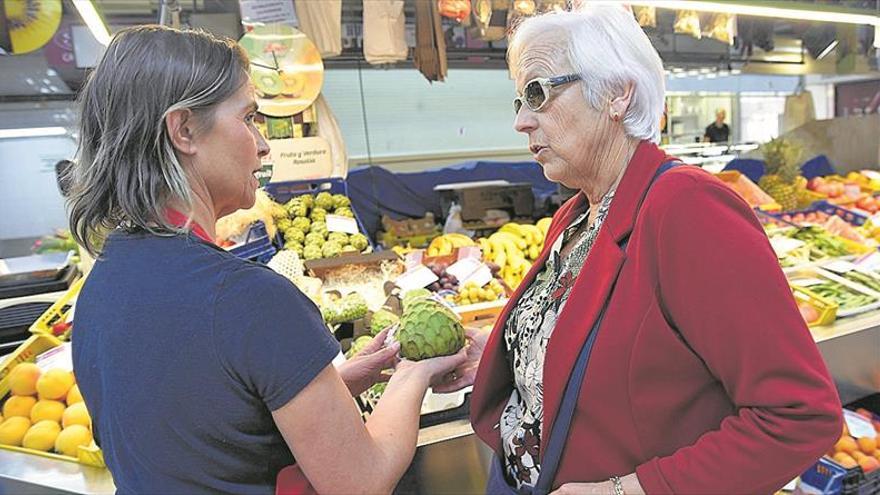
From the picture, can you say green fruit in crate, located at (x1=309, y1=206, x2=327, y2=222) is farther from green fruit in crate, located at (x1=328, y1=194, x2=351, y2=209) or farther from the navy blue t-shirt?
the navy blue t-shirt

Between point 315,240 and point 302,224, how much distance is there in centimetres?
23

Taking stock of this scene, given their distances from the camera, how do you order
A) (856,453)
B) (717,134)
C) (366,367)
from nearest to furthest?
(366,367) < (856,453) < (717,134)

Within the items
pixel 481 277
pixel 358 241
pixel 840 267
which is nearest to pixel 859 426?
pixel 840 267

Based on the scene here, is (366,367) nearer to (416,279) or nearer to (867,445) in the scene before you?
(416,279)

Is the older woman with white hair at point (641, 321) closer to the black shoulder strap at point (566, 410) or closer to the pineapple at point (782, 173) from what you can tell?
the black shoulder strap at point (566, 410)

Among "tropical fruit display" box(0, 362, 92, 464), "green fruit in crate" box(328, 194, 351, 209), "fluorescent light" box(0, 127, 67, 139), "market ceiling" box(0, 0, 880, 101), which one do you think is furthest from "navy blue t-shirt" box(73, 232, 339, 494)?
"fluorescent light" box(0, 127, 67, 139)

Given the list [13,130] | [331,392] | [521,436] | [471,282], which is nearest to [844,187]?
[471,282]

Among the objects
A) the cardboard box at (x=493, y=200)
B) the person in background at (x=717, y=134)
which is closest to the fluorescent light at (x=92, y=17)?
the cardboard box at (x=493, y=200)

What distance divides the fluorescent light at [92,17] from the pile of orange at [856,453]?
3585 millimetres

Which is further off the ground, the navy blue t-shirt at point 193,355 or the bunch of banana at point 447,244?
the navy blue t-shirt at point 193,355

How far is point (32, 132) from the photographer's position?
743 centimetres

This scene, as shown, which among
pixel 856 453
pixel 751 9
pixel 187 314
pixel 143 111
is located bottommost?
pixel 856 453

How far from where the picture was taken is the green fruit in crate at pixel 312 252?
3.57m

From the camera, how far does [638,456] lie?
3.98 feet
